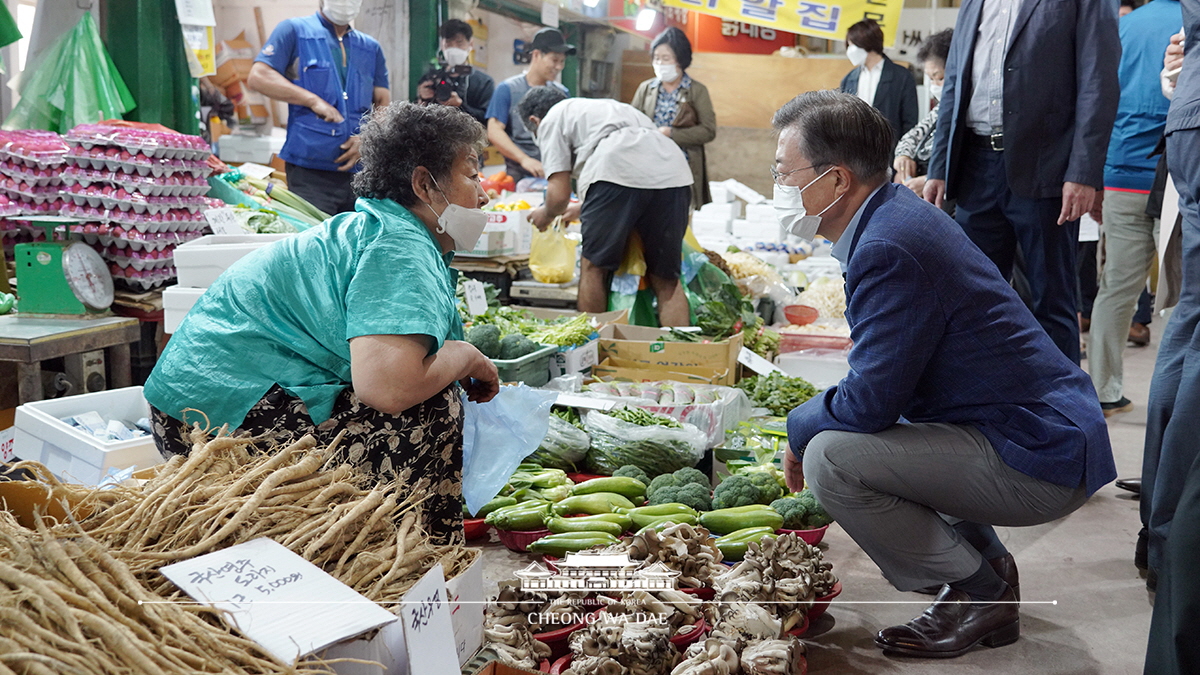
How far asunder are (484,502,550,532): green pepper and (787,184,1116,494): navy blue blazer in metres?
1.10

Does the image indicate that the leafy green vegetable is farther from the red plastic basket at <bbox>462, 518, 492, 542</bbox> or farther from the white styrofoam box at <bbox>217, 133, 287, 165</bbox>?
the white styrofoam box at <bbox>217, 133, 287, 165</bbox>

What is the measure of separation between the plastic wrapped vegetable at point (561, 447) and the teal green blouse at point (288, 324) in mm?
1217

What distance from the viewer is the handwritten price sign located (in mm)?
1375

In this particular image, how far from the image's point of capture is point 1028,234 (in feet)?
12.4

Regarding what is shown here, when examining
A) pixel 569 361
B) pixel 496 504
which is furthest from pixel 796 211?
pixel 569 361

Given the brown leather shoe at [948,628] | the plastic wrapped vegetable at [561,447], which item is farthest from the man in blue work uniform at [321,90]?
the brown leather shoe at [948,628]

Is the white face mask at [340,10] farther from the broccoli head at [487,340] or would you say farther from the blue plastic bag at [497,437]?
the blue plastic bag at [497,437]

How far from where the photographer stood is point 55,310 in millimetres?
3639

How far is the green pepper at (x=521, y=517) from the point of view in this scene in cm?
306

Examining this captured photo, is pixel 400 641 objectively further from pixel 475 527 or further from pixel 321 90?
pixel 321 90

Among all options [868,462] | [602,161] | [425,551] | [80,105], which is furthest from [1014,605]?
[80,105]

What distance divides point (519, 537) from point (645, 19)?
934 cm

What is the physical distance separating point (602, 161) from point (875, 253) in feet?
9.20

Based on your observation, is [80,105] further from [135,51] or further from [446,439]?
[446,439]
